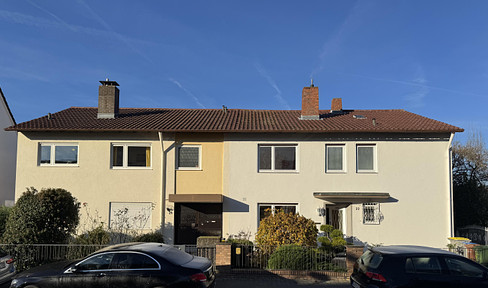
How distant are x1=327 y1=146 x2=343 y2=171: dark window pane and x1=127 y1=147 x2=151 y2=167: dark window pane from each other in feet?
24.3

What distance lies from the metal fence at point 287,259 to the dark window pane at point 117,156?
663 cm

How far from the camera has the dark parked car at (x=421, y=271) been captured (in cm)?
714

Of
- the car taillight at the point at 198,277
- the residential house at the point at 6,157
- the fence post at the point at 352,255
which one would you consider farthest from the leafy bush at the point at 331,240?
the residential house at the point at 6,157

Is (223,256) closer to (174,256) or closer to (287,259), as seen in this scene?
(287,259)

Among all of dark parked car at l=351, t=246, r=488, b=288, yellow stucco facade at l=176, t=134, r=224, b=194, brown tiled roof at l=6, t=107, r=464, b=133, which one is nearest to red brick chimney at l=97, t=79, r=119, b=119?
brown tiled roof at l=6, t=107, r=464, b=133

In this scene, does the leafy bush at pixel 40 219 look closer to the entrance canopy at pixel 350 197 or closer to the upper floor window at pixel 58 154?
the upper floor window at pixel 58 154

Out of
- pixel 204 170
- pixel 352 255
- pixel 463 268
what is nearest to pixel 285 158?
pixel 204 170

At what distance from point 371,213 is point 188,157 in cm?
763

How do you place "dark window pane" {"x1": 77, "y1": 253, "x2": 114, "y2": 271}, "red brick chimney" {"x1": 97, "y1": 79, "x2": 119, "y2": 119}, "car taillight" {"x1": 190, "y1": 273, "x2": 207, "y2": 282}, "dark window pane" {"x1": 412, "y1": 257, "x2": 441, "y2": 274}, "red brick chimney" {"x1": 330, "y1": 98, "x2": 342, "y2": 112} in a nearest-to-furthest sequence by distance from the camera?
"car taillight" {"x1": 190, "y1": 273, "x2": 207, "y2": 282} < "dark window pane" {"x1": 412, "y1": 257, "x2": 441, "y2": 274} < "dark window pane" {"x1": 77, "y1": 253, "x2": 114, "y2": 271} < "red brick chimney" {"x1": 97, "y1": 79, "x2": 119, "y2": 119} < "red brick chimney" {"x1": 330, "y1": 98, "x2": 342, "y2": 112}

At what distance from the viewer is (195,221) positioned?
1465cm

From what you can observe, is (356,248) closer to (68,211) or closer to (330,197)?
(330,197)

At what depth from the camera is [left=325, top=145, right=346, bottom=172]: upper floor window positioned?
14.6 meters

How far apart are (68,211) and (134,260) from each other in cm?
570

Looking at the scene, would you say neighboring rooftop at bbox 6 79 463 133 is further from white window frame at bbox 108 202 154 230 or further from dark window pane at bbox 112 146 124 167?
white window frame at bbox 108 202 154 230
